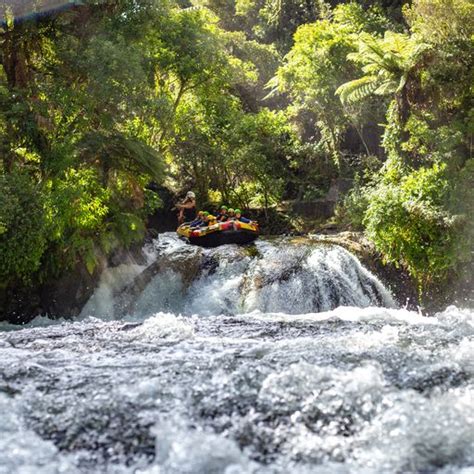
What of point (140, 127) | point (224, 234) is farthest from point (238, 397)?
point (140, 127)

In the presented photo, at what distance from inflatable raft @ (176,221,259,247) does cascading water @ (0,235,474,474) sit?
6174 millimetres

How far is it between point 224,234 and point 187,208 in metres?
4.40

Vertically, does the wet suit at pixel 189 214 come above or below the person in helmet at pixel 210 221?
below

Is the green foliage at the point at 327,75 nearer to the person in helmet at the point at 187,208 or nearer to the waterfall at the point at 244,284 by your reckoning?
the person in helmet at the point at 187,208

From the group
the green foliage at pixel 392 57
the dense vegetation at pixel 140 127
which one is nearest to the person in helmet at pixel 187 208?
the dense vegetation at pixel 140 127

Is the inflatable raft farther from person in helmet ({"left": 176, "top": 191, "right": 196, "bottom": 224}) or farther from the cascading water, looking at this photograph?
the cascading water

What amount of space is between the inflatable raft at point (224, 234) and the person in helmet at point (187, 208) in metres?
3.27

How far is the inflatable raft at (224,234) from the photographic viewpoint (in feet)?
50.6

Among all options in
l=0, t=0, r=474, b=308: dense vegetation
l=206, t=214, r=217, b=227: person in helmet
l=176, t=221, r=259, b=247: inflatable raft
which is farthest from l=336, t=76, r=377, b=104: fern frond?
l=206, t=214, r=217, b=227: person in helmet

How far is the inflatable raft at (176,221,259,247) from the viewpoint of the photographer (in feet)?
50.6

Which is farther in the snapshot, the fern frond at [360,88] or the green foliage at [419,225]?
the fern frond at [360,88]

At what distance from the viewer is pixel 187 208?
19609mm

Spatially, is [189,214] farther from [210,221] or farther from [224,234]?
[224,234]

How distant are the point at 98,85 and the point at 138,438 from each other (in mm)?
9997
